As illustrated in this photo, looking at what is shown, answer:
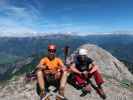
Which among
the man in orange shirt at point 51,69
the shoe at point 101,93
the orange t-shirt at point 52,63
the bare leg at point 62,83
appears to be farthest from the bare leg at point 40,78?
the shoe at point 101,93

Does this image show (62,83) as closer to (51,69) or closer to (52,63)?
(51,69)

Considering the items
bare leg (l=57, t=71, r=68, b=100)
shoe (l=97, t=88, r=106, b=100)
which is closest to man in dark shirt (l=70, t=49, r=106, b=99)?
shoe (l=97, t=88, r=106, b=100)

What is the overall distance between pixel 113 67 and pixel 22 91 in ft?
50.9

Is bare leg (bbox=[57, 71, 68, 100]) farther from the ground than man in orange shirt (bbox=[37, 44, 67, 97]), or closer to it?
closer to it

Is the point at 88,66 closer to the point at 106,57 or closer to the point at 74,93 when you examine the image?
the point at 74,93

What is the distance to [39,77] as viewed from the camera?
17.6 metres

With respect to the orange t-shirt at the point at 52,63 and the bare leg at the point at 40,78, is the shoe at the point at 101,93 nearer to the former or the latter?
the orange t-shirt at the point at 52,63

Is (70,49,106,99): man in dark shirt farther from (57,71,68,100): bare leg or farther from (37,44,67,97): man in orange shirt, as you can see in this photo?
(57,71,68,100): bare leg

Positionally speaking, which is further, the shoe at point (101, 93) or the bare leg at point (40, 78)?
the shoe at point (101, 93)

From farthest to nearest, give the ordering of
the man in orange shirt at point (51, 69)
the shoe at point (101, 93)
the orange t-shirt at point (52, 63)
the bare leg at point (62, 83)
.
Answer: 1. the shoe at point (101, 93)
2. the orange t-shirt at point (52, 63)
3. the man in orange shirt at point (51, 69)
4. the bare leg at point (62, 83)

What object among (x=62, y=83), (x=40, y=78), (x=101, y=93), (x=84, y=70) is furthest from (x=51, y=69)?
(x=101, y=93)

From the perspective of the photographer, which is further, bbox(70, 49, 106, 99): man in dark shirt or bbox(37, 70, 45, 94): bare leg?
bbox(70, 49, 106, 99): man in dark shirt

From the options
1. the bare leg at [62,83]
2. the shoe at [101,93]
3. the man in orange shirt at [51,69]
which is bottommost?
the shoe at [101,93]

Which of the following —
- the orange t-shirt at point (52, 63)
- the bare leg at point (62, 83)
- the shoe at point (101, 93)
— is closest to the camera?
the bare leg at point (62, 83)
